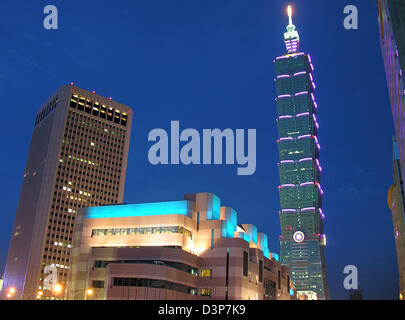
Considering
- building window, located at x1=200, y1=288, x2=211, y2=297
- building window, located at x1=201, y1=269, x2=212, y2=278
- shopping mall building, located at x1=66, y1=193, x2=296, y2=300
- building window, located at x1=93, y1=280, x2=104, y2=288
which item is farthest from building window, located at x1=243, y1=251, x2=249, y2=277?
building window, located at x1=93, y1=280, x2=104, y2=288

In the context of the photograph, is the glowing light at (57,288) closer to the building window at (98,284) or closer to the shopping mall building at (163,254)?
the shopping mall building at (163,254)

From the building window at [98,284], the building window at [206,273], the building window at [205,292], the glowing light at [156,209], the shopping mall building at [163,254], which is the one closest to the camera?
the shopping mall building at [163,254]

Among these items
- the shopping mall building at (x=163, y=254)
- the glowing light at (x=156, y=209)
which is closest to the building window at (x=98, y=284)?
the shopping mall building at (x=163, y=254)

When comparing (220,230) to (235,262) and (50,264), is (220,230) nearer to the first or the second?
(235,262)

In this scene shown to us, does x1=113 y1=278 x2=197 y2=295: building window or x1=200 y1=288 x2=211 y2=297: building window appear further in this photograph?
x1=200 y1=288 x2=211 y2=297: building window

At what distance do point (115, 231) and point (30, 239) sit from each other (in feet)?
319

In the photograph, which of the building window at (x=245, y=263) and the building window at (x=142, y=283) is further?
the building window at (x=245, y=263)

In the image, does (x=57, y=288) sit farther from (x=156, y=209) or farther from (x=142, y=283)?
(x=142, y=283)

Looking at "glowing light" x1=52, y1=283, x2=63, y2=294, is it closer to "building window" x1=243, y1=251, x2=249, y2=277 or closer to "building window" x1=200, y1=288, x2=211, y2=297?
"building window" x1=200, y1=288, x2=211, y2=297

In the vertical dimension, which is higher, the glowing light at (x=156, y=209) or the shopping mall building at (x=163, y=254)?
the glowing light at (x=156, y=209)

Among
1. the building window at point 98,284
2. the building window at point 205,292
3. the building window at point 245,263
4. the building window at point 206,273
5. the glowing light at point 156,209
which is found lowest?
the building window at point 205,292

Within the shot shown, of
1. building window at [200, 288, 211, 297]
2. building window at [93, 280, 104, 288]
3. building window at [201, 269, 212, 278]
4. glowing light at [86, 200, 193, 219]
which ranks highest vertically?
glowing light at [86, 200, 193, 219]

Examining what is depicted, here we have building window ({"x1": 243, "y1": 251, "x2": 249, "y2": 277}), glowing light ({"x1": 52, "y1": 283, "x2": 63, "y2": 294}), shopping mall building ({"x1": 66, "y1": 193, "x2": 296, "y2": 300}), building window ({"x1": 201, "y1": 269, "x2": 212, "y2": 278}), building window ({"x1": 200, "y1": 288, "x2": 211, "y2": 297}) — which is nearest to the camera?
shopping mall building ({"x1": 66, "y1": 193, "x2": 296, "y2": 300})

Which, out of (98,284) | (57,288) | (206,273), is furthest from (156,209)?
(57,288)
